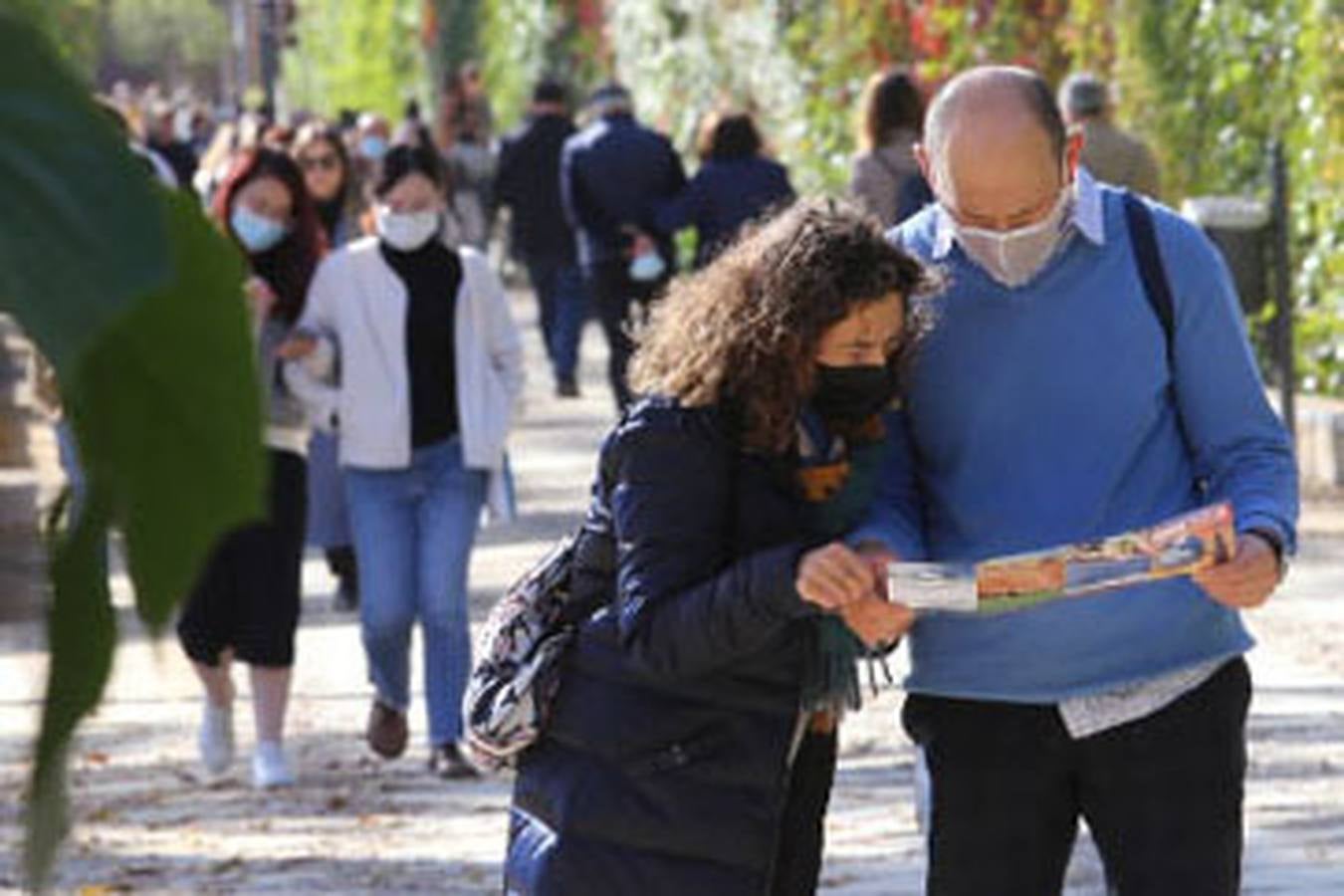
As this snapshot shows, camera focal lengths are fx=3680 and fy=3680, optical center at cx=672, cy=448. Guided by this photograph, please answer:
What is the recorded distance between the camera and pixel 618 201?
21.2 m

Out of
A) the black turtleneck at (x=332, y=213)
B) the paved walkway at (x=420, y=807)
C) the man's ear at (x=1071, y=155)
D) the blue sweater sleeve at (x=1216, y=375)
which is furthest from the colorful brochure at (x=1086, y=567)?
the black turtleneck at (x=332, y=213)

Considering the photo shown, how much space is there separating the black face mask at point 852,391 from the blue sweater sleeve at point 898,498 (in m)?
0.07

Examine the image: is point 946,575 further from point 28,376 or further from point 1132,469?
point 28,376

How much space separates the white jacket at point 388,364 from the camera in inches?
408

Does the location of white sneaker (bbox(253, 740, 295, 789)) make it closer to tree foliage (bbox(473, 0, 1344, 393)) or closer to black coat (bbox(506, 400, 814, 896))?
black coat (bbox(506, 400, 814, 896))

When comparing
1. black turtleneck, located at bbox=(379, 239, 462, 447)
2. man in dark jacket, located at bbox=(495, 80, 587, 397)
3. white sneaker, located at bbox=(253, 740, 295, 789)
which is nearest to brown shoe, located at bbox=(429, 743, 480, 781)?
white sneaker, located at bbox=(253, 740, 295, 789)

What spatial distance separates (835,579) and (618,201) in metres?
17.1

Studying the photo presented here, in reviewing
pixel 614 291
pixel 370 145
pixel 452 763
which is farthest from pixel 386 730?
pixel 370 145

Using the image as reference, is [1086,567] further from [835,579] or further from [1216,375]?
[1216,375]

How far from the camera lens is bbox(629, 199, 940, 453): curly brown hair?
437 centimetres

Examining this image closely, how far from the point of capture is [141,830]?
10.2 metres

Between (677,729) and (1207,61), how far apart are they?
16.1m

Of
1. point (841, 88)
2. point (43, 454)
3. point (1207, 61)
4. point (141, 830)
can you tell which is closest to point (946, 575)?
point (43, 454)

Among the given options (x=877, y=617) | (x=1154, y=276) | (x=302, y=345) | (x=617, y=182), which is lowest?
(x=617, y=182)
